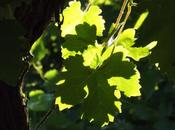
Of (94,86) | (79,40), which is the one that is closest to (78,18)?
(79,40)

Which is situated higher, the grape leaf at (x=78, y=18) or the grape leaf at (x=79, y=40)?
the grape leaf at (x=78, y=18)

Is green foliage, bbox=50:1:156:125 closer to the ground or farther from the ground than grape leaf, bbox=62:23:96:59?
closer to the ground

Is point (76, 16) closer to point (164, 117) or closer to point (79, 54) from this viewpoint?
point (79, 54)

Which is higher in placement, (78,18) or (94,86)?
(78,18)

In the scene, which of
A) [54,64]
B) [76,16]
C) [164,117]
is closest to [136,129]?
[164,117]

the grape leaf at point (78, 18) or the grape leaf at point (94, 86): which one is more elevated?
the grape leaf at point (78, 18)

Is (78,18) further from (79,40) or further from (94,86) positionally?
(94,86)

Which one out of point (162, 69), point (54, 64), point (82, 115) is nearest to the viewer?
point (162, 69)

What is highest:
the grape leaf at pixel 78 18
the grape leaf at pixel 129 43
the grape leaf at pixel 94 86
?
the grape leaf at pixel 78 18
